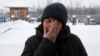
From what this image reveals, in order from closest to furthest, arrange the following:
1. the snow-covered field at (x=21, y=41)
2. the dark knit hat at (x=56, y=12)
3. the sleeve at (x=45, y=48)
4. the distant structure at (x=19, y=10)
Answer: the sleeve at (x=45, y=48)
the dark knit hat at (x=56, y=12)
the snow-covered field at (x=21, y=41)
the distant structure at (x=19, y=10)

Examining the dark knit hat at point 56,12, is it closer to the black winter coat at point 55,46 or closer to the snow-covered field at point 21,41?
the black winter coat at point 55,46

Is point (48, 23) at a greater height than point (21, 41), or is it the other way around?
point (48, 23)

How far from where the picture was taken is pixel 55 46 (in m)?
1.79

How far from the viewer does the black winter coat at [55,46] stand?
69.4 inches

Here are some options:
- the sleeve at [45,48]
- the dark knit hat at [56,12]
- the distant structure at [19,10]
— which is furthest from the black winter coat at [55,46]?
the distant structure at [19,10]

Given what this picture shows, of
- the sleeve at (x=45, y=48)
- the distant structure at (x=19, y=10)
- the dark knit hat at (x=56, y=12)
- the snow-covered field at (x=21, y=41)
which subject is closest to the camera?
the sleeve at (x=45, y=48)

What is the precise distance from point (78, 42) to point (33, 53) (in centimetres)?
38

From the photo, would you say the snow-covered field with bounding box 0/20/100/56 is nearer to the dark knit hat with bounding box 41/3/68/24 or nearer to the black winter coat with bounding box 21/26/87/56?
the black winter coat with bounding box 21/26/87/56

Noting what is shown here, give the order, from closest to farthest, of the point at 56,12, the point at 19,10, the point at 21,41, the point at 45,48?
1. the point at 45,48
2. the point at 56,12
3. the point at 21,41
4. the point at 19,10

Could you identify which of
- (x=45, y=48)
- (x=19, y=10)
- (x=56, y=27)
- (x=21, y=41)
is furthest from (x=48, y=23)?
(x=19, y=10)

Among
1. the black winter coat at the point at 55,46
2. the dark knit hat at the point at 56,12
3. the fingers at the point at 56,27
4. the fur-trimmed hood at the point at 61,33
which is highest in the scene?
the dark knit hat at the point at 56,12

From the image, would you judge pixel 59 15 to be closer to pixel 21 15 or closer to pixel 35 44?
pixel 35 44

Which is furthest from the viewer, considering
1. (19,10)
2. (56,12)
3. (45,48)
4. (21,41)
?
(19,10)

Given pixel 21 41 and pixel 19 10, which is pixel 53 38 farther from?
pixel 19 10
